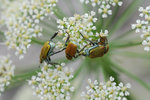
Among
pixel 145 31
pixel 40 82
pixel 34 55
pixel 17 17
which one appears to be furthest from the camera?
pixel 34 55

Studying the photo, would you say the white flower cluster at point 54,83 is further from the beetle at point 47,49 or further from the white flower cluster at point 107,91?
the white flower cluster at point 107,91

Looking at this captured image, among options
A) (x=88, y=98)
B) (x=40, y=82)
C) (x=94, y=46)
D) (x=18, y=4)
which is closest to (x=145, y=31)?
(x=94, y=46)

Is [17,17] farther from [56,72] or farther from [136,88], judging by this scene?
[136,88]

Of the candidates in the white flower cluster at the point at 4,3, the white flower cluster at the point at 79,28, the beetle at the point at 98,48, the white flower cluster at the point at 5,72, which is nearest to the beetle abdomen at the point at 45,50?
the white flower cluster at the point at 79,28

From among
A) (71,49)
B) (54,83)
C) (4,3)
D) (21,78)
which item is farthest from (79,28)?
(4,3)

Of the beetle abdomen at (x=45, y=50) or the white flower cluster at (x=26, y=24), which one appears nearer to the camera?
the beetle abdomen at (x=45, y=50)

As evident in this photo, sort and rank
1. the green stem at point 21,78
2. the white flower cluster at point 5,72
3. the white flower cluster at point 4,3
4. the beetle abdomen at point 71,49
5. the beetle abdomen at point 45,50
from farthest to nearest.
Result: the white flower cluster at point 4,3, the white flower cluster at point 5,72, the green stem at point 21,78, the beetle abdomen at point 45,50, the beetle abdomen at point 71,49
